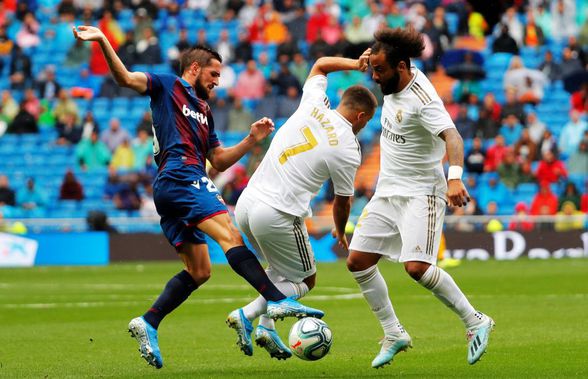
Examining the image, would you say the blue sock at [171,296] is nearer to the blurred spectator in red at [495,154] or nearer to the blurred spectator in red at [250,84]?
the blurred spectator in red at [495,154]

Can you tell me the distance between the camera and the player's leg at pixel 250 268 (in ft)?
27.7

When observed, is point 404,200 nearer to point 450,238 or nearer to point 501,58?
point 450,238

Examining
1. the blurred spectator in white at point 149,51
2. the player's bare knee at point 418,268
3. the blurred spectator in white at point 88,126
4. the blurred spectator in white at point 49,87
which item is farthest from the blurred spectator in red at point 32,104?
the player's bare knee at point 418,268

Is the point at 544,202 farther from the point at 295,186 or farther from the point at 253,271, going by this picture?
the point at 253,271

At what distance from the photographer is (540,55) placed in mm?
29703

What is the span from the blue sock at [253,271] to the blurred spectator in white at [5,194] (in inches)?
818

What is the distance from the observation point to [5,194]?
94.2 ft

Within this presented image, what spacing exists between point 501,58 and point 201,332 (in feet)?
63.1

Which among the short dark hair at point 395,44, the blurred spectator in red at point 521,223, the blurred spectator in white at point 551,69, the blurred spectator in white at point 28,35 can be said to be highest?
the short dark hair at point 395,44

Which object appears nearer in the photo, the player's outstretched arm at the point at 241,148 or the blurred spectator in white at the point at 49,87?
the player's outstretched arm at the point at 241,148

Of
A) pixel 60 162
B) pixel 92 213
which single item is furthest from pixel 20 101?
pixel 92 213

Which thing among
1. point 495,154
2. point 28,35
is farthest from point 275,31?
point 495,154

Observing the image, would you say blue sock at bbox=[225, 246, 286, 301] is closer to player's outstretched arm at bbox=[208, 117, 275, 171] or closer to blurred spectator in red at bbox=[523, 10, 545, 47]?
player's outstretched arm at bbox=[208, 117, 275, 171]

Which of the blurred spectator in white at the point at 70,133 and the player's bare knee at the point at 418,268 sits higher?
the player's bare knee at the point at 418,268
